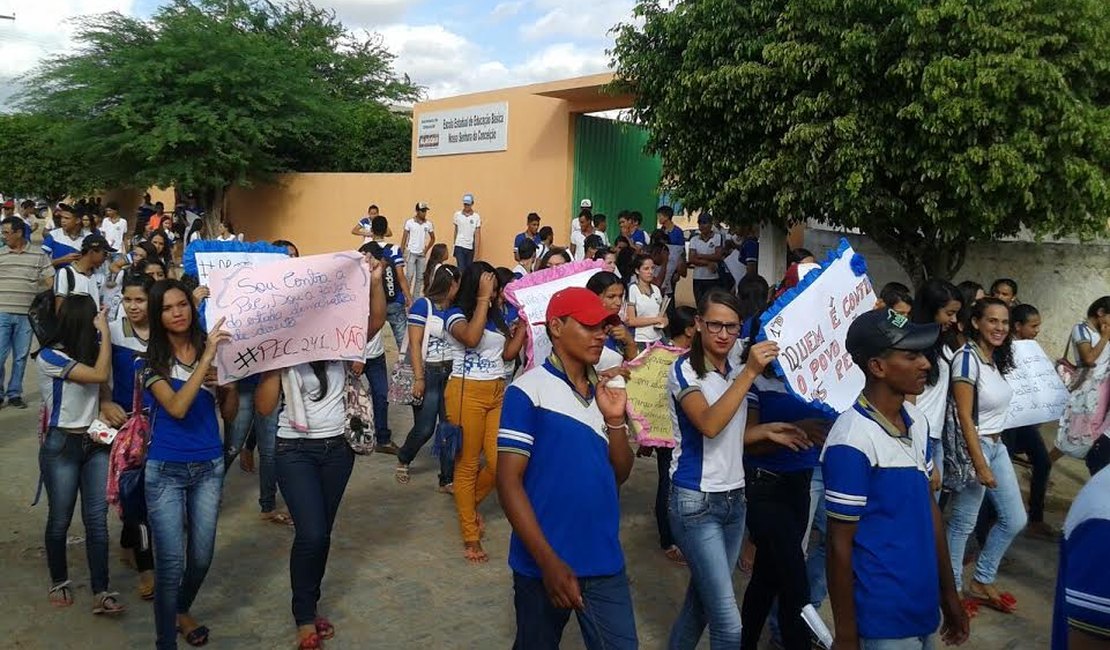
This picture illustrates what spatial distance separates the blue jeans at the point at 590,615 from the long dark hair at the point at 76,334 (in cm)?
273

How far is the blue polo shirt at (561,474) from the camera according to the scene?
10.2ft

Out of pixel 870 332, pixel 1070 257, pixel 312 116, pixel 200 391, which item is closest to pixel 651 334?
pixel 200 391

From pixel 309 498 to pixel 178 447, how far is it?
638 millimetres

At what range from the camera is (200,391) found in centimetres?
440

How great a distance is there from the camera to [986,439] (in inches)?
201

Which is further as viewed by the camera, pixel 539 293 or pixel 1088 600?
pixel 539 293

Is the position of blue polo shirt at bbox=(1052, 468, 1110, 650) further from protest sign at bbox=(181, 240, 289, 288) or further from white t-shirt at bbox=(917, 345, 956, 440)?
protest sign at bbox=(181, 240, 289, 288)

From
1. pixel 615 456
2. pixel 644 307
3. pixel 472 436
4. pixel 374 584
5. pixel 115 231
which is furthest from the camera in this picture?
pixel 115 231

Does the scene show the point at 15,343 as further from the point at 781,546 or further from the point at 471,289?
the point at 781,546

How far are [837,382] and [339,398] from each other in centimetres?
238

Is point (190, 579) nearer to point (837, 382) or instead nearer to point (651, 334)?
point (837, 382)

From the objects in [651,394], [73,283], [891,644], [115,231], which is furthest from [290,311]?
[115,231]

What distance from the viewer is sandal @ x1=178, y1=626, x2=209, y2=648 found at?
4578 mm

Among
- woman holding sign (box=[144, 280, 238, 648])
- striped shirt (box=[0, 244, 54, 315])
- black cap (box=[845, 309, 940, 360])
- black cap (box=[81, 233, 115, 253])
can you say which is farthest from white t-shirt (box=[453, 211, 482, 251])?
black cap (box=[845, 309, 940, 360])
